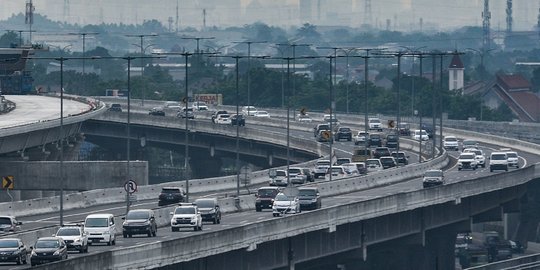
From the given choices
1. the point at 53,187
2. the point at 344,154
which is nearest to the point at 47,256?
the point at 53,187

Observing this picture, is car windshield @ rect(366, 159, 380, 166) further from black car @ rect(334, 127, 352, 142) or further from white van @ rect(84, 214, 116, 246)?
white van @ rect(84, 214, 116, 246)

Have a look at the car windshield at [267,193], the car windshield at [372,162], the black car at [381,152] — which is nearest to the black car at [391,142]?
the black car at [381,152]

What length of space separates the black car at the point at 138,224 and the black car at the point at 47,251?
13.3 m

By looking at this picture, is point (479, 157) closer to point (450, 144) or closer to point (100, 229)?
point (450, 144)

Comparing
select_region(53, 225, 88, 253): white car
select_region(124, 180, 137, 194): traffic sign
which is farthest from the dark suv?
select_region(53, 225, 88, 253): white car

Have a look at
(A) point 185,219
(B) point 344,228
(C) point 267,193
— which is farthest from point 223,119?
(A) point 185,219

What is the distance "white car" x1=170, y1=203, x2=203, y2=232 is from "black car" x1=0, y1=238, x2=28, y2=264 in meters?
16.7

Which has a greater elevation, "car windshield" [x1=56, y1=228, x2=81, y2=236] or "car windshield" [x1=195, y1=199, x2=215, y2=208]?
"car windshield" [x1=56, y1=228, x2=81, y2=236]

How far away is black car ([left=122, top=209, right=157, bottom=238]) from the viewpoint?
82.8 meters

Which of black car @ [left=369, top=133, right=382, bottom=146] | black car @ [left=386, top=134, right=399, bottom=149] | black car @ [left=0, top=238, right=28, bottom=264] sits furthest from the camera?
black car @ [left=369, top=133, right=382, bottom=146]

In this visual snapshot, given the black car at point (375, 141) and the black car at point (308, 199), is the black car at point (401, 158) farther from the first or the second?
the black car at point (308, 199)

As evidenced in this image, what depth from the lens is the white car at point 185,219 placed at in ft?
283

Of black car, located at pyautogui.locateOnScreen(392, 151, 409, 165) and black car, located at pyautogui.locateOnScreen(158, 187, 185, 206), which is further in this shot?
black car, located at pyautogui.locateOnScreen(392, 151, 409, 165)

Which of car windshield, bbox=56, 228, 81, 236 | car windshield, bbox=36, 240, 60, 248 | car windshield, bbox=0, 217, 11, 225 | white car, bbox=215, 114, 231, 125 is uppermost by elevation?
car windshield, bbox=36, 240, 60, 248
